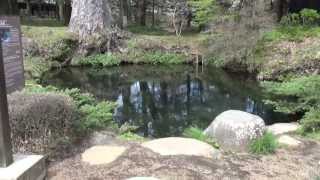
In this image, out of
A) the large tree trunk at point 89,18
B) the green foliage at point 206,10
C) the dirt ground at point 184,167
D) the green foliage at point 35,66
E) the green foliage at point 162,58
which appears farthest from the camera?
the green foliage at point 162,58

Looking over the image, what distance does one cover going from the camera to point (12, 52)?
167 inches

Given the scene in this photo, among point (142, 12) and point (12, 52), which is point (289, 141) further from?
point (142, 12)

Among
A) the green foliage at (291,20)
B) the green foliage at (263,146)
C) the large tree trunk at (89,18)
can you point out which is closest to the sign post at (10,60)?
the green foliage at (263,146)

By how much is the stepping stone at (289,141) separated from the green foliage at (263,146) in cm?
35

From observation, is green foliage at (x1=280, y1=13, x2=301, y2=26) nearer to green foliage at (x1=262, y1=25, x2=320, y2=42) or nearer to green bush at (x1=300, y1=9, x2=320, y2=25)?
A: green bush at (x1=300, y1=9, x2=320, y2=25)

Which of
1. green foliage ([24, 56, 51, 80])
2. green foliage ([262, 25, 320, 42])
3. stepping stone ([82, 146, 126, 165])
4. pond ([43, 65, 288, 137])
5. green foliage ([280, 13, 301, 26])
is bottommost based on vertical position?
pond ([43, 65, 288, 137])

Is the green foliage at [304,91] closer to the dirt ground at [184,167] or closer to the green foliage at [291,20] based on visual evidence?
the dirt ground at [184,167]

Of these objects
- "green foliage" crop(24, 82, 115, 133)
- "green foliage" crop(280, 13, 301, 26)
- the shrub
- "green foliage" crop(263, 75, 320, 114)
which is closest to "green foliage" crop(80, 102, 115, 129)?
"green foliage" crop(24, 82, 115, 133)

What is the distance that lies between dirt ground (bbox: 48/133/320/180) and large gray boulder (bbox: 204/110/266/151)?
32 centimetres

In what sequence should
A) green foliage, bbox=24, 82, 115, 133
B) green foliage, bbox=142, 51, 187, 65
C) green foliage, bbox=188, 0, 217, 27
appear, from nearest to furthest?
green foliage, bbox=24, 82, 115, 133, green foliage, bbox=188, 0, 217, 27, green foliage, bbox=142, 51, 187, 65

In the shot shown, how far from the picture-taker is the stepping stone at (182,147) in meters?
4.71

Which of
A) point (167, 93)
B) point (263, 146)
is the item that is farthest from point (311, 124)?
point (167, 93)

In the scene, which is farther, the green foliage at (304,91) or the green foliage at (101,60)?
the green foliage at (101,60)

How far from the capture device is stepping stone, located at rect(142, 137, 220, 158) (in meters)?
4.71
